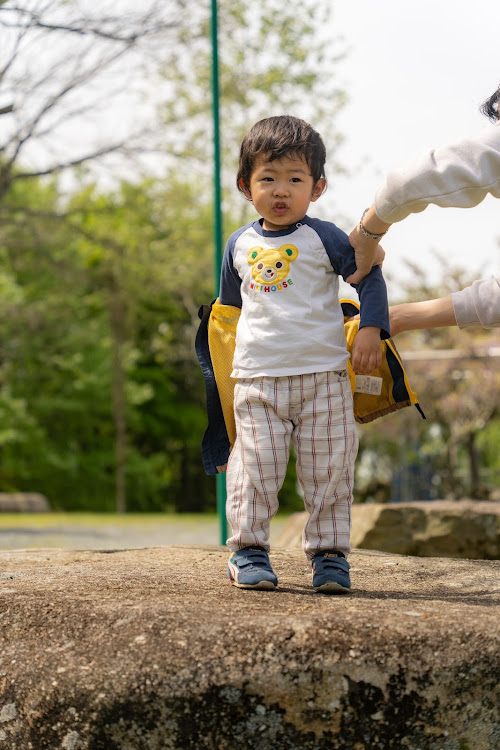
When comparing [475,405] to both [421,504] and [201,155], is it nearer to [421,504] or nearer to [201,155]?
[201,155]

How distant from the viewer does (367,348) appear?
9.90 feet

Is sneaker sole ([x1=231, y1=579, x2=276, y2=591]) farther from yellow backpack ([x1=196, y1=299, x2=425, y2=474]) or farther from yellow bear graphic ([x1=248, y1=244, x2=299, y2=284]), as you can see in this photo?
yellow bear graphic ([x1=248, y1=244, x2=299, y2=284])

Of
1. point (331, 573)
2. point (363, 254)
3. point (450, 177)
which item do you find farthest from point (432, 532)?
point (450, 177)

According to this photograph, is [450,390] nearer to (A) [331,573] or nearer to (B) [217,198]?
(B) [217,198]

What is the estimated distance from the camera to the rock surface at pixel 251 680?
2.25m

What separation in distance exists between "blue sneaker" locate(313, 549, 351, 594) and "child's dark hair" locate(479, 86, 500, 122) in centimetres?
152

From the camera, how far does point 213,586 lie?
3051 millimetres

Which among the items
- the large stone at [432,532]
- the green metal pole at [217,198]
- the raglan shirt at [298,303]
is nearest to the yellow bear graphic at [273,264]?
the raglan shirt at [298,303]

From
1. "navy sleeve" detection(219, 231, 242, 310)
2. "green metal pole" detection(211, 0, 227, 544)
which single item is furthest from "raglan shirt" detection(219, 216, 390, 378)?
"green metal pole" detection(211, 0, 227, 544)

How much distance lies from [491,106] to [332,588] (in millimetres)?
1643

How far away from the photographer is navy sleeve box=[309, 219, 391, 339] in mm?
3031

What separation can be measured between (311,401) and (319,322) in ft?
0.86

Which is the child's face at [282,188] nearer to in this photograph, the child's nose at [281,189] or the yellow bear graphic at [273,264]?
the child's nose at [281,189]

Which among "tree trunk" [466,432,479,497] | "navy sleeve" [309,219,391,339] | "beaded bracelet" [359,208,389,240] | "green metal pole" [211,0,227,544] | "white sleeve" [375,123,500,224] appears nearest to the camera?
"white sleeve" [375,123,500,224]
